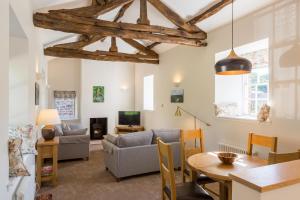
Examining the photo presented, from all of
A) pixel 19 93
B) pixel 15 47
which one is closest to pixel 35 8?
pixel 15 47

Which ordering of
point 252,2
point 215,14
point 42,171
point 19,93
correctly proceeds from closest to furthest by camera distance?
1. point 19,93
2. point 252,2
3. point 42,171
4. point 215,14

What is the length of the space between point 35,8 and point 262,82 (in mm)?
3995

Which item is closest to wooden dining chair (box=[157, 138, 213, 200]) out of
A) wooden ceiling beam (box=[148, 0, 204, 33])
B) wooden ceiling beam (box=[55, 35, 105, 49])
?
wooden ceiling beam (box=[148, 0, 204, 33])

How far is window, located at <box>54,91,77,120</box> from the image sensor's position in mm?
7707

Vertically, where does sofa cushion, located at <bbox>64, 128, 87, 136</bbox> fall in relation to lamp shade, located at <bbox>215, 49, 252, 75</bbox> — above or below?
below

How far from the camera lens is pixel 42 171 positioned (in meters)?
3.75

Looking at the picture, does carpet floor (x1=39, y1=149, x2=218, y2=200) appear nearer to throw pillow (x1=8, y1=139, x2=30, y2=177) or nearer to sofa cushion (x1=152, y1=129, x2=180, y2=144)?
sofa cushion (x1=152, y1=129, x2=180, y2=144)

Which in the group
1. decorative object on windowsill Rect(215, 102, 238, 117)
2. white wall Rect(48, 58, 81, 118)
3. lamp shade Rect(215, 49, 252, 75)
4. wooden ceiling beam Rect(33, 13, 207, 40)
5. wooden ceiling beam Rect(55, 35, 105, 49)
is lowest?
decorative object on windowsill Rect(215, 102, 238, 117)

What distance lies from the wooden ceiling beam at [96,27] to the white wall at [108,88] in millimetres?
4105

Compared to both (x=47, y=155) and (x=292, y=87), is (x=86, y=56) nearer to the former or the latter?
(x=47, y=155)

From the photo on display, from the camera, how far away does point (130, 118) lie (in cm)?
795

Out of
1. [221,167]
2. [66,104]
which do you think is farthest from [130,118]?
[221,167]

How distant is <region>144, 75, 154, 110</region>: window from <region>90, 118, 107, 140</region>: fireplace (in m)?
1.65

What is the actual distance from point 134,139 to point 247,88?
93.1 inches
